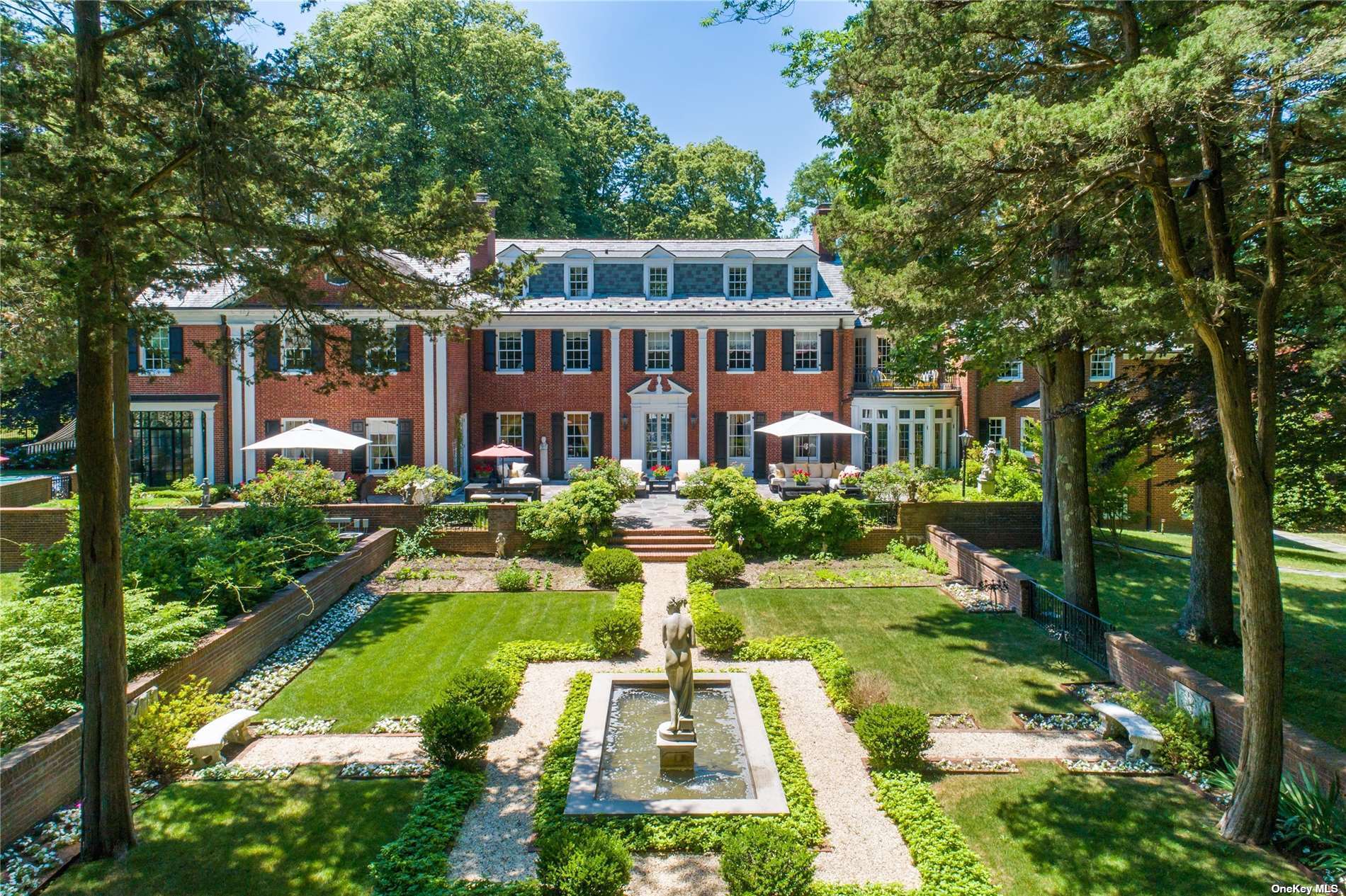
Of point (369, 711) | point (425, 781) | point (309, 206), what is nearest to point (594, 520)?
point (369, 711)

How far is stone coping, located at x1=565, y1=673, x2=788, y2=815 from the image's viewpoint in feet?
23.1

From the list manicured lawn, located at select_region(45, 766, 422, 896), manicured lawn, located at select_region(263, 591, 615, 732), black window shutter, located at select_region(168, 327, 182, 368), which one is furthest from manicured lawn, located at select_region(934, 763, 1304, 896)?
black window shutter, located at select_region(168, 327, 182, 368)

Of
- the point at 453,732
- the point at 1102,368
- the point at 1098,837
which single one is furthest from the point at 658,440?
the point at 1098,837

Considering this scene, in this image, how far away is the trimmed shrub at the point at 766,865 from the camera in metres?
5.53

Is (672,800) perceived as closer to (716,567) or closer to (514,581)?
(716,567)

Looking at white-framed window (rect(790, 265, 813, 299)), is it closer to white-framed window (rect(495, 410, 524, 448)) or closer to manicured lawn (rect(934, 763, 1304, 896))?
white-framed window (rect(495, 410, 524, 448))

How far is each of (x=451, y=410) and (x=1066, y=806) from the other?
20.0 metres

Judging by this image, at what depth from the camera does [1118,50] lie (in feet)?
36.7

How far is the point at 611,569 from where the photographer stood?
15094 millimetres

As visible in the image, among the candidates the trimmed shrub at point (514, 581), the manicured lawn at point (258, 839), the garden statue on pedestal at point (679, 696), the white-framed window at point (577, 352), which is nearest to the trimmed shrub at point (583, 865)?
the manicured lawn at point (258, 839)

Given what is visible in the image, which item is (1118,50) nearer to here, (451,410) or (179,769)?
(179,769)

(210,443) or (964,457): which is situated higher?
(210,443)

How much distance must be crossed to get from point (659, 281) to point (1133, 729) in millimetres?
20937

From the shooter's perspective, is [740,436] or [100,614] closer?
[100,614]
